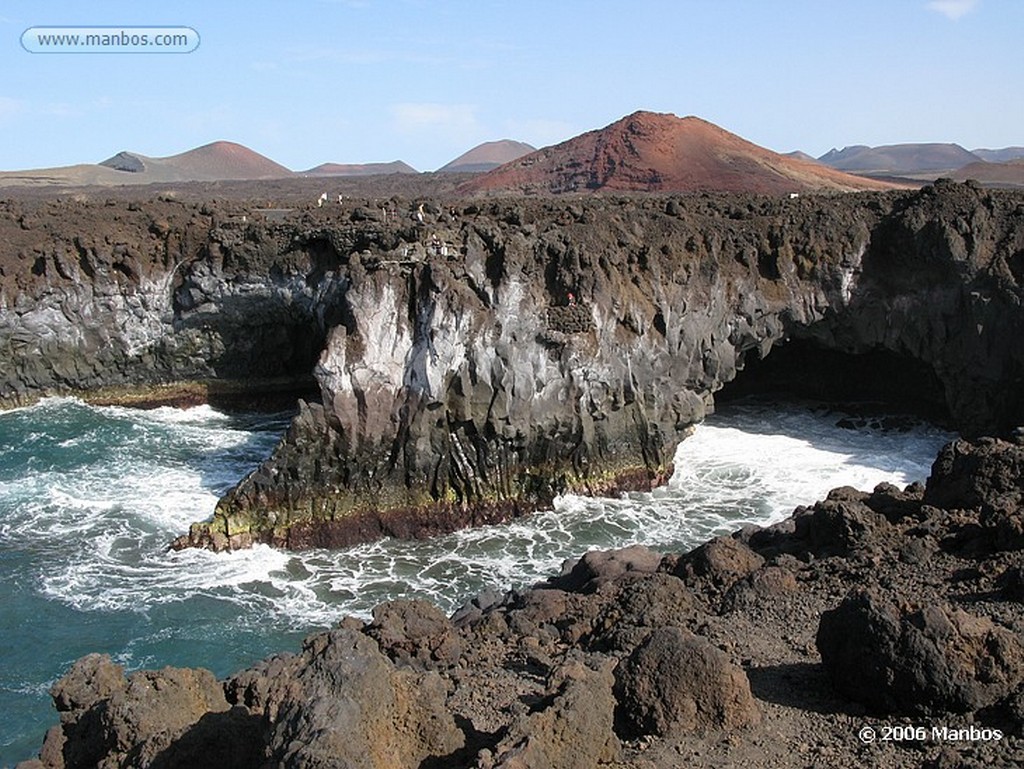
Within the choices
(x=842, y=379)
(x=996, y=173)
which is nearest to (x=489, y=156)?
(x=996, y=173)

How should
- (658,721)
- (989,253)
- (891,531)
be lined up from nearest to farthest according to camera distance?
1. (658,721)
2. (891,531)
3. (989,253)

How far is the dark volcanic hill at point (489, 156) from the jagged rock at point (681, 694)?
406 ft

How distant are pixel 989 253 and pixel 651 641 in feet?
80.6

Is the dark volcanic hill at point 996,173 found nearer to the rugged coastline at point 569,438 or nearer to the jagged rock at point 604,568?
the rugged coastline at point 569,438

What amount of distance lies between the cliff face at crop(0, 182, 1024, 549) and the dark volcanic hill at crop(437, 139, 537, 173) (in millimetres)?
97973

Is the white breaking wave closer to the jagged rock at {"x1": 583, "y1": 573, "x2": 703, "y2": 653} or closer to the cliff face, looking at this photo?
the cliff face

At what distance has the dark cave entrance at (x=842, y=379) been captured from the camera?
34.5 metres

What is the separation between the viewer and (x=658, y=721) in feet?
33.4

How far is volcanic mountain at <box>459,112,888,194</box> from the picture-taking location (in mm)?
57719

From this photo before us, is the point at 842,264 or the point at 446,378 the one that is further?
the point at 842,264

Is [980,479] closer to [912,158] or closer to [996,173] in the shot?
[996,173]

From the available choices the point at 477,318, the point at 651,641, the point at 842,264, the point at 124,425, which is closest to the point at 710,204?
the point at 842,264

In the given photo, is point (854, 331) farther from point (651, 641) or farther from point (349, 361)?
point (651, 641)

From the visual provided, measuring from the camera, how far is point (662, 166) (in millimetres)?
61031
